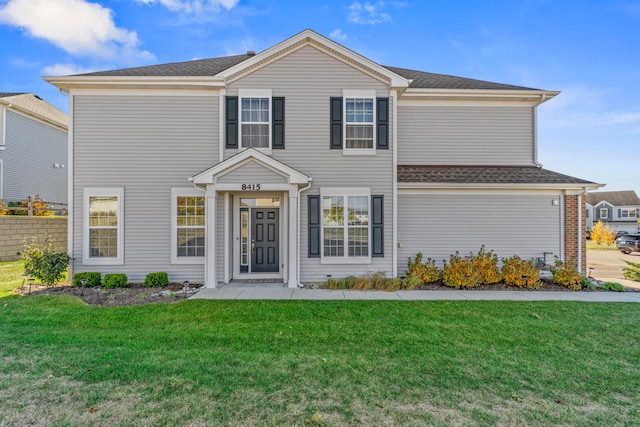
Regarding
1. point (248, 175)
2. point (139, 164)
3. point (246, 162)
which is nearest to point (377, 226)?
point (248, 175)

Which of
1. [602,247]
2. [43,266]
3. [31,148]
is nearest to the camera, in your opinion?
[43,266]

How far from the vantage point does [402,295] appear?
8.50 meters

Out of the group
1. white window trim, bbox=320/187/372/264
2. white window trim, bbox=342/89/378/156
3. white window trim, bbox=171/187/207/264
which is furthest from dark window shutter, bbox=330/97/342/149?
white window trim, bbox=171/187/207/264

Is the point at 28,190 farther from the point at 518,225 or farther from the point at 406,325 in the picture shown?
the point at 518,225

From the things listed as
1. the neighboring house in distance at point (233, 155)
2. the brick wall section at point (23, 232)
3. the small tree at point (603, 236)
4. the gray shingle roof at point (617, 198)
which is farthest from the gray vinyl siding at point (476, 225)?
the gray shingle roof at point (617, 198)

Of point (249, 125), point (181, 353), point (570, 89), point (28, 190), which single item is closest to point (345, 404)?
point (181, 353)

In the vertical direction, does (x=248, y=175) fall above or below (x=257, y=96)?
below

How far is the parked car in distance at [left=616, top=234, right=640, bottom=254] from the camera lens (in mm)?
22266

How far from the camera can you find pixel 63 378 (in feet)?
13.0

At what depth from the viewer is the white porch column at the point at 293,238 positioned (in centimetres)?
930

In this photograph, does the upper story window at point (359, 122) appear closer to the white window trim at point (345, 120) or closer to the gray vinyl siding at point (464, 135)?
the white window trim at point (345, 120)

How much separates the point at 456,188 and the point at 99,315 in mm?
10250

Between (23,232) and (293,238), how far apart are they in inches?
495

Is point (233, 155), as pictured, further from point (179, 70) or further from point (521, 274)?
point (521, 274)
